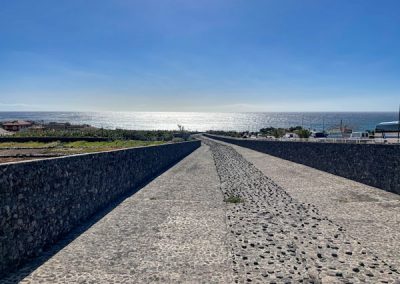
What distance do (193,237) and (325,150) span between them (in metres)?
14.9

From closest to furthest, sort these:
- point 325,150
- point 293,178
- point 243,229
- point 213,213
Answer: point 243,229 < point 213,213 < point 293,178 < point 325,150

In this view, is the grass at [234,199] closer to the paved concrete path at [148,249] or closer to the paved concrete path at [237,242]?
the paved concrete path at [237,242]

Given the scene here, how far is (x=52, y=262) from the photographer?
649 cm

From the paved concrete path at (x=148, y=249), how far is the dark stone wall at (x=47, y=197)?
47 cm

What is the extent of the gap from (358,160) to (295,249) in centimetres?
1048

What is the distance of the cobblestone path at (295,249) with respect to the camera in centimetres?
604

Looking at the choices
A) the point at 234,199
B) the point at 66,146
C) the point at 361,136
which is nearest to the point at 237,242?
the point at 234,199

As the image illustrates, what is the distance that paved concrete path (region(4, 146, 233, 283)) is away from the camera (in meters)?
5.98

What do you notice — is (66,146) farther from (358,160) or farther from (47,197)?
(47,197)

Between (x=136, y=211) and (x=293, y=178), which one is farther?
(x=293, y=178)

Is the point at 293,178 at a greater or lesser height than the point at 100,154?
lesser

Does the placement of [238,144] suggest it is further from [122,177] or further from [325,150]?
[122,177]

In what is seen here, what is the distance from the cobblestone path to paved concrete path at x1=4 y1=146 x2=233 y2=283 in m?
0.45

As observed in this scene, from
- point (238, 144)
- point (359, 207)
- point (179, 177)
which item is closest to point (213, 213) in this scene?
point (359, 207)
